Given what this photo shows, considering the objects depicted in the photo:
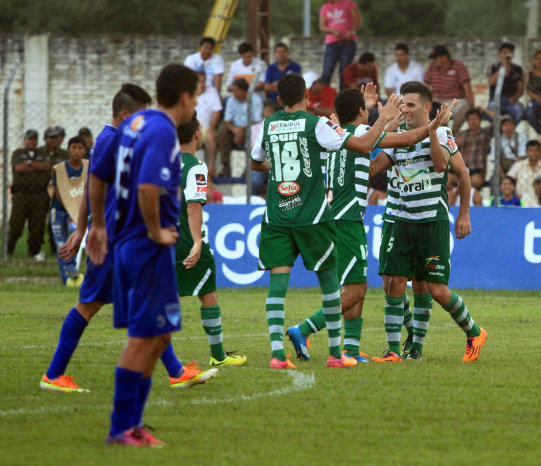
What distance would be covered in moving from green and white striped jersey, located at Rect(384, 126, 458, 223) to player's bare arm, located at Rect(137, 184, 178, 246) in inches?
145

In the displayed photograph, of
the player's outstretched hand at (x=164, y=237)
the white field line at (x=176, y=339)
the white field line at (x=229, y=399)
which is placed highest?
the player's outstretched hand at (x=164, y=237)

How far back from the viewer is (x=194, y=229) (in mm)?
7707

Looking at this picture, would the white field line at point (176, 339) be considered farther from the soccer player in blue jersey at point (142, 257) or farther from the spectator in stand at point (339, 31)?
the spectator in stand at point (339, 31)

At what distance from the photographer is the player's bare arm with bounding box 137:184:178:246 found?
16.4 feet

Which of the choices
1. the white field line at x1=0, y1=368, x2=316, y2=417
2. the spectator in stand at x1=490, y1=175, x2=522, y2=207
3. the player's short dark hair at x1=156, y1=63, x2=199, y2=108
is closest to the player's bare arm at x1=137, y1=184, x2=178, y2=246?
the player's short dark hair at x1=156, y1=63, x2=199, y2=108

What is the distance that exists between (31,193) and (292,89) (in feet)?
38.0

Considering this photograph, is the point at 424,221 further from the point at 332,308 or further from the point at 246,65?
the point at 246,65

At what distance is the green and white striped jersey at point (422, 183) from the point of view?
8305 mm

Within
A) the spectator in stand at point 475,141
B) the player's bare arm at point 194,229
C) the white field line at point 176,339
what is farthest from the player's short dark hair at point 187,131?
the spectator in stand at point 475,141

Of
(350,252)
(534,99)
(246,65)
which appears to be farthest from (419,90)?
(246,65)

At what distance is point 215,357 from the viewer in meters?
8.10

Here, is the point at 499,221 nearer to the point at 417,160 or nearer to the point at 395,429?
the point at 417,160

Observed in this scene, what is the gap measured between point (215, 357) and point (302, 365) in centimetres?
70

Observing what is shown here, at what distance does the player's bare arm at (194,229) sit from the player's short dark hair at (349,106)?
1544mm
